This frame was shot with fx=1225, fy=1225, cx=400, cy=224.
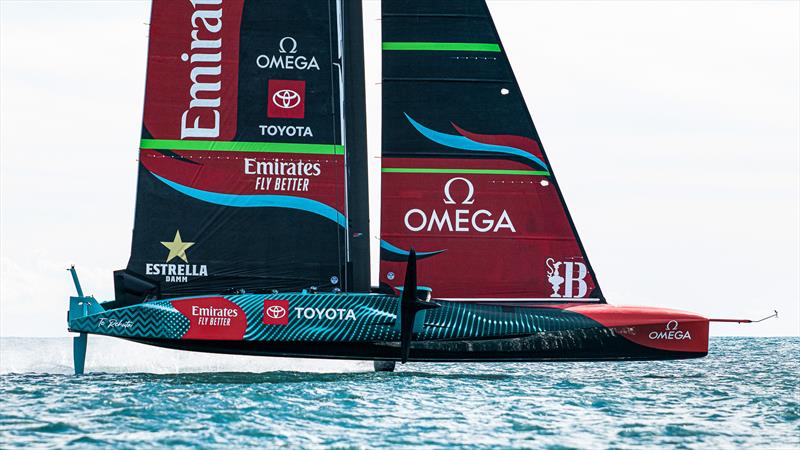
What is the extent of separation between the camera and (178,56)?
2102cm

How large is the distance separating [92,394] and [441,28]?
8845 mm

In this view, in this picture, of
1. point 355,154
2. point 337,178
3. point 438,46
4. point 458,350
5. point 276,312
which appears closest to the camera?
point 276,312

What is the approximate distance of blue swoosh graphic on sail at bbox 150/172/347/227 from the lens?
20.9 metres

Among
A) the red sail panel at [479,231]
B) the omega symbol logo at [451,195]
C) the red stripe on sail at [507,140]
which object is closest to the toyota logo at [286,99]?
the red sail panel at [479,231]

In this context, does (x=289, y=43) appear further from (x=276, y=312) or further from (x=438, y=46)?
(x=276, y=312)

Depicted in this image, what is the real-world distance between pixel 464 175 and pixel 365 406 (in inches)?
Result: 256

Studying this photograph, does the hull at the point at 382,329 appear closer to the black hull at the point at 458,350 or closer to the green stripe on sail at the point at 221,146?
the black hull at the point at 458,350

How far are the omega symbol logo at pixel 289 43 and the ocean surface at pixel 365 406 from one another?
546 cm

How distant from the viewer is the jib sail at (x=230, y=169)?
20.9 m

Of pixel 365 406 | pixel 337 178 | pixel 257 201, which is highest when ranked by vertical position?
pixel 337 178

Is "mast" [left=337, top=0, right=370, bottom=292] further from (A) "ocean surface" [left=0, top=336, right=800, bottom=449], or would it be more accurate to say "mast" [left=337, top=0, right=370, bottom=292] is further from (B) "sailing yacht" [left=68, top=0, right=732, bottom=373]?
(A) "ocean surface" [left=0, top=336, right=800, bottom=449]

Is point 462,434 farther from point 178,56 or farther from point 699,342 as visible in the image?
point 178,56

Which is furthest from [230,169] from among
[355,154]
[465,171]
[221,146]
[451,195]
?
[465,171]

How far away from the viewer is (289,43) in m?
21.2
